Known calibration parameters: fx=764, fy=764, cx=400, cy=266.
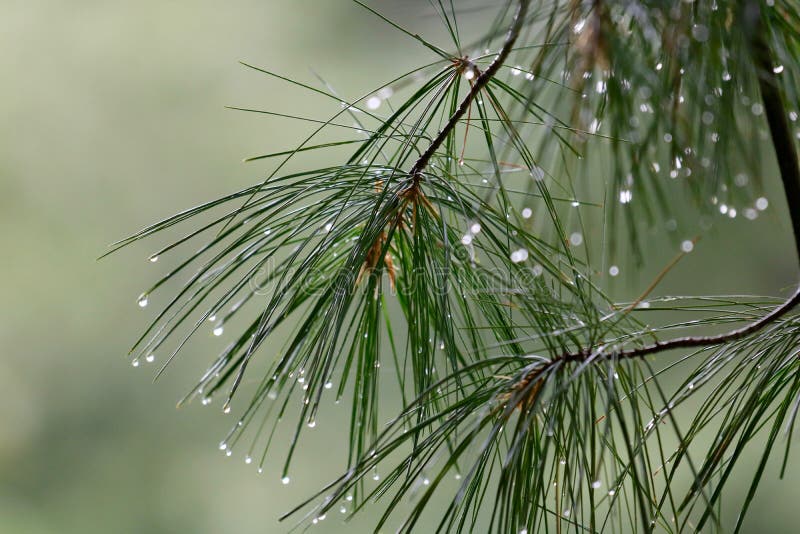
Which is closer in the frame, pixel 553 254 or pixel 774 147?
pixel 774 147

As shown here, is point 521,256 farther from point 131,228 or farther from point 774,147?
point 131,228

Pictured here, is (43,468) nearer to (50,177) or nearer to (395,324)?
(50,177)

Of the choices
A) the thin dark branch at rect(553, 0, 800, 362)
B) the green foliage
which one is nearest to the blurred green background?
the green foliage

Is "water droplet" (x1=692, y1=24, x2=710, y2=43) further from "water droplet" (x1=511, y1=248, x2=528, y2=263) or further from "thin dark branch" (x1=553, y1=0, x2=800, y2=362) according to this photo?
Result: "water droplet" (x1=511, y1=248, x2=528, y2=263)

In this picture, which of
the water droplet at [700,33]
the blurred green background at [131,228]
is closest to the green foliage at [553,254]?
the water droplet at [700,33]

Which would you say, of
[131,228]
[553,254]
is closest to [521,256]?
[553,254]

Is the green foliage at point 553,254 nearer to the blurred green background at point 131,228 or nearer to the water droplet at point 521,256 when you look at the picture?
the water droplet at point 521,256
